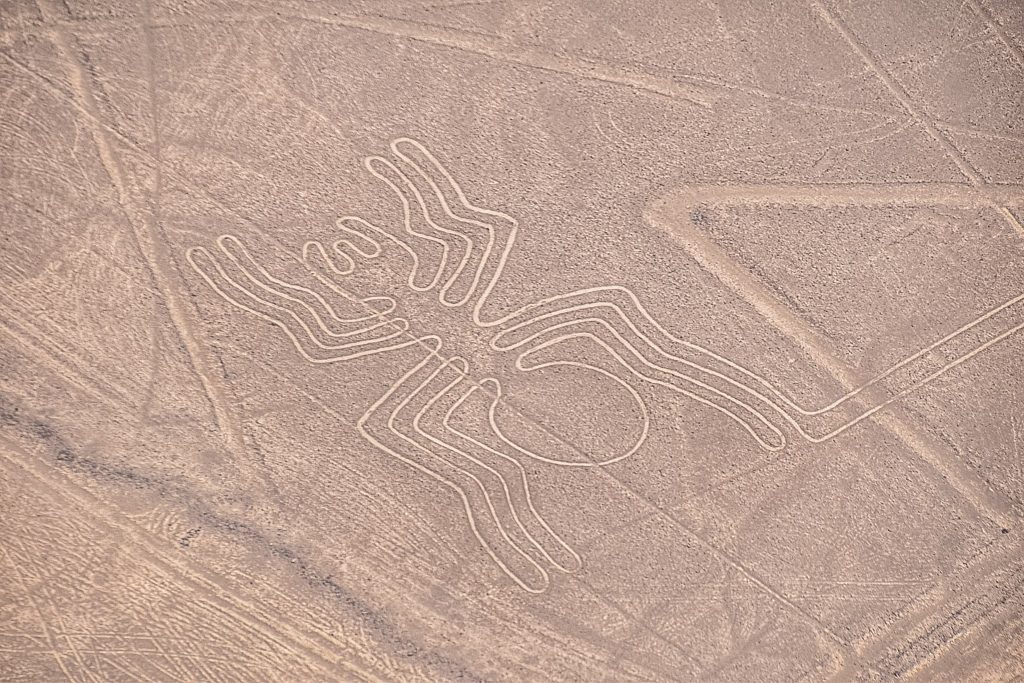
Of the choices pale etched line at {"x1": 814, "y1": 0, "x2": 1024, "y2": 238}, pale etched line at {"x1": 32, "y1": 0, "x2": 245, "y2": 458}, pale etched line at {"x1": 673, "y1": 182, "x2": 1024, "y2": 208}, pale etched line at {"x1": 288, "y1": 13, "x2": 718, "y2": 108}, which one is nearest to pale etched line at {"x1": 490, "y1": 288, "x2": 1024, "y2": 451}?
pale etched line at {"x1": 673, "y1": 182, "x2": 1024, "y2": 208}

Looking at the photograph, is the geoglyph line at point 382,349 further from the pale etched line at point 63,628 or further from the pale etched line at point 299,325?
the pale etched line at point 63,628

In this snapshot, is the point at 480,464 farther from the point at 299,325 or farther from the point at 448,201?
the point at 448,201

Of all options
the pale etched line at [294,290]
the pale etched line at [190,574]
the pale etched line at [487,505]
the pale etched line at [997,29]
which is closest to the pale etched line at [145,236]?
the pale etched line at [294,290]

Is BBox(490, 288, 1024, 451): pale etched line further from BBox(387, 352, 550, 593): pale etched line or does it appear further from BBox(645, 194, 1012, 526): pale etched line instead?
BBox(387, 352, 550, 593): pale etched line

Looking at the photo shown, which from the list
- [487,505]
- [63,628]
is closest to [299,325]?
[487,505]

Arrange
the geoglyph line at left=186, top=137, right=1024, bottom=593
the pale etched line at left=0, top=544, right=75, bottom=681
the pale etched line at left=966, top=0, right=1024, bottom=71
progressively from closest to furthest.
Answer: the pale etched line at left=0, top=544, right=75, bottom=681 < the geoglyph line at left=186, top=137, right=1024, bottom=593 < the pale etched line at left=966, top=0, right=1024, bottom=71

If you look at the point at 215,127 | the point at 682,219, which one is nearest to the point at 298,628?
the point at 215,127
